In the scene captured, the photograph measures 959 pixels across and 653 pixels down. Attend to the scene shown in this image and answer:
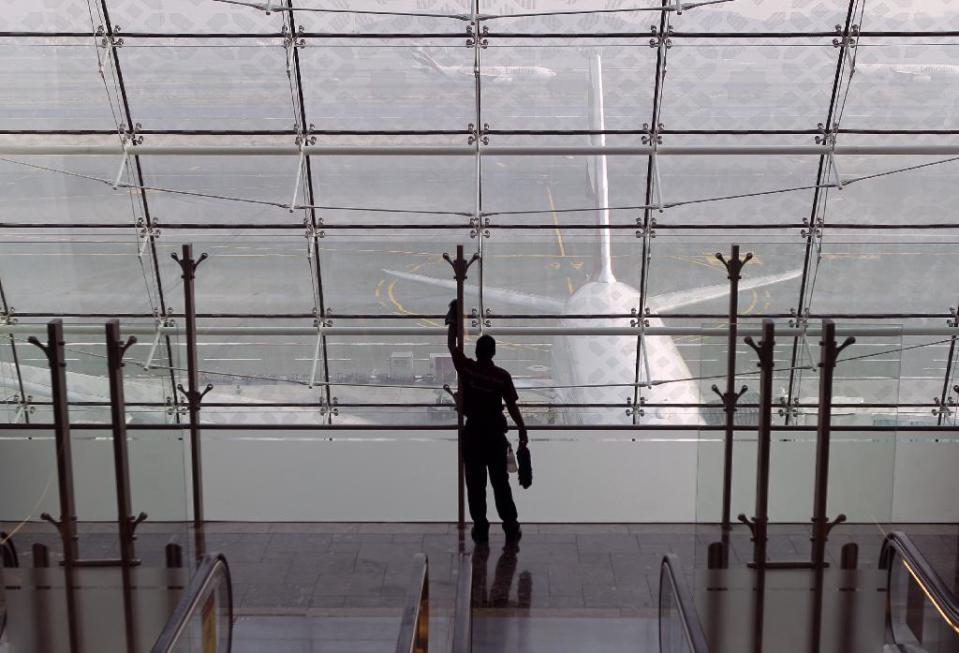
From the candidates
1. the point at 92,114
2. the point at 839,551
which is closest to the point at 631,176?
the point at 92,114

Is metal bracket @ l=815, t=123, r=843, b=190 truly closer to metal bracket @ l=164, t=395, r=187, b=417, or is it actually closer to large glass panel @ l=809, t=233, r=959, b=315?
large glass panel @ l=809, t=233, r=959, b=315

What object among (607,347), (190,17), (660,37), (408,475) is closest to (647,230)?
(607,347)

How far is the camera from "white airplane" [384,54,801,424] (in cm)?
814

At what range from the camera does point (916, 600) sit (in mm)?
3334

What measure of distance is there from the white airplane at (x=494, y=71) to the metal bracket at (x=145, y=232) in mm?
2151

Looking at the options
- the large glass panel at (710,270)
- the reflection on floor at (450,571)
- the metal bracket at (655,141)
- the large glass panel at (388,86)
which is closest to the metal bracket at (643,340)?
the large glass panel at (710,270)

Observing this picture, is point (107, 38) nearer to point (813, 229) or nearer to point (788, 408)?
point (813, 229)

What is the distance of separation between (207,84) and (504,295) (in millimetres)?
2474

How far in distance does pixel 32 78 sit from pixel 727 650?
646 cm

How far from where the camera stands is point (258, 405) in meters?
8.25

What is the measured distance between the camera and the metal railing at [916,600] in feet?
10.3

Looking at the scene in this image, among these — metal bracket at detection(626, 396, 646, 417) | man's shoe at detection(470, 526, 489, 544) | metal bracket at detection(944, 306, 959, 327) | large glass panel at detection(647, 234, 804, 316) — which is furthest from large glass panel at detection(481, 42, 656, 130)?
man's shoe at detection(470, 526, 489, 544)

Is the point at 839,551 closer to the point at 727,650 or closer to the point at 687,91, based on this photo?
the point at 727,650

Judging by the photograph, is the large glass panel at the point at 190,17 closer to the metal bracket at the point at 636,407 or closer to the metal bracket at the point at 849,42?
the metal bracket at the point at 636,407
